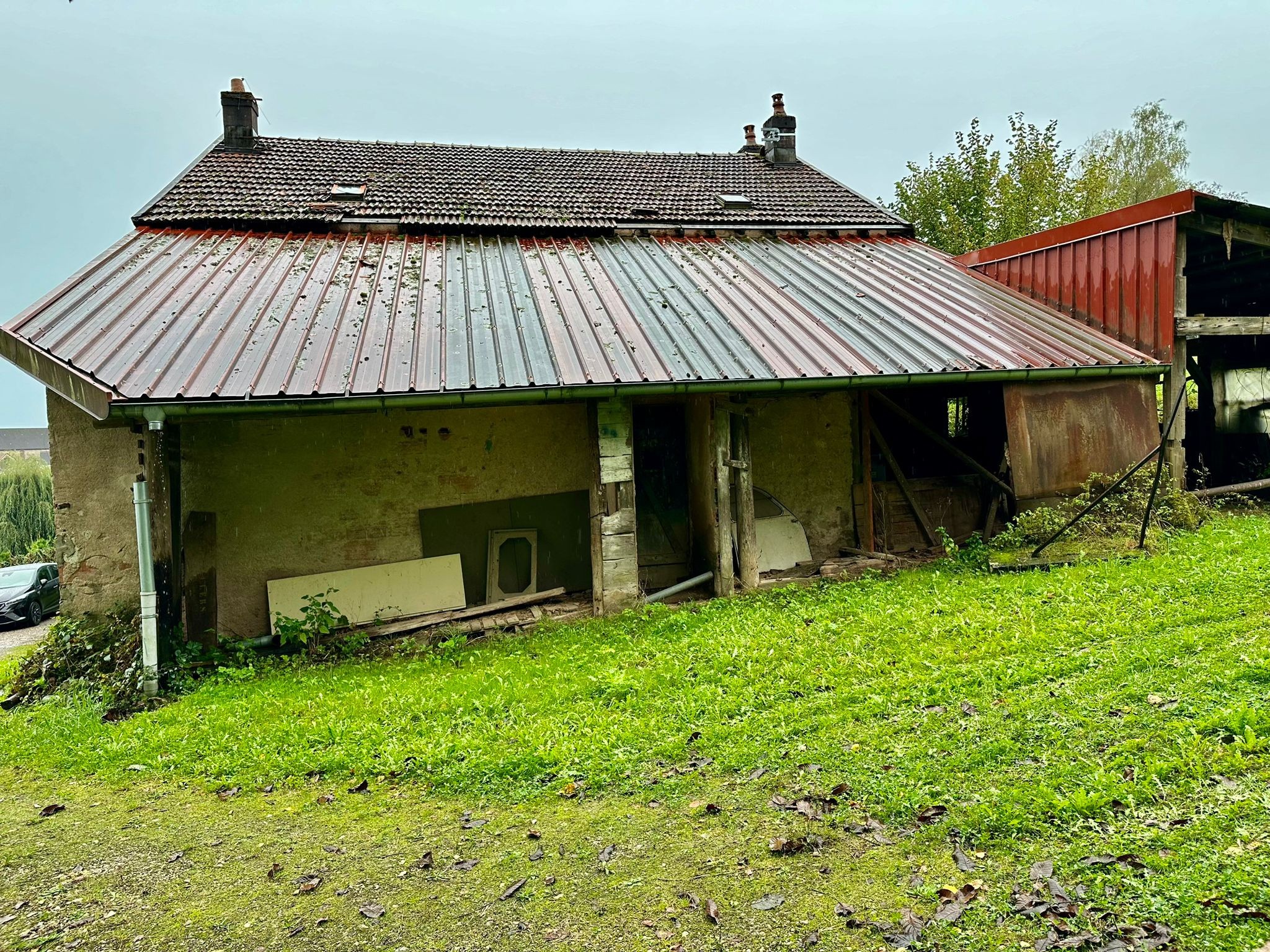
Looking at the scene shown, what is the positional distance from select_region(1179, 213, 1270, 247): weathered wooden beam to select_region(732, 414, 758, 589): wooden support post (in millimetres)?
5564

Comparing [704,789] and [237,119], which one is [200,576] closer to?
[704,789]

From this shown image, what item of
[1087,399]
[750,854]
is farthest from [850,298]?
[750,854]

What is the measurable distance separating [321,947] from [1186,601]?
588cm

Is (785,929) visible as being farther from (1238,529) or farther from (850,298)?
(850,298)

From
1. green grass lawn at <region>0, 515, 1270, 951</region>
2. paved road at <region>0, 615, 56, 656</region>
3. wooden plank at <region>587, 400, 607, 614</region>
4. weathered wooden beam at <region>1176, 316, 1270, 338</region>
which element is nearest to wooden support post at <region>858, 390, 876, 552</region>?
green grass lawn at <region>0, 515, 1270, 951</region>

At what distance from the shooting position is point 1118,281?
9.13 m

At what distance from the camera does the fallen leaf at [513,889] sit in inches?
122

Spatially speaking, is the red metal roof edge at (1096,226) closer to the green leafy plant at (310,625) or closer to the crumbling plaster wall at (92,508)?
the green leafy plant at (310,625)

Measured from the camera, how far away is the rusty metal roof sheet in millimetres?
10531

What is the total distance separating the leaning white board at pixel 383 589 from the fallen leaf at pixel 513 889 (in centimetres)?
519

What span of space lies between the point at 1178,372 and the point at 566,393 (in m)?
7.12

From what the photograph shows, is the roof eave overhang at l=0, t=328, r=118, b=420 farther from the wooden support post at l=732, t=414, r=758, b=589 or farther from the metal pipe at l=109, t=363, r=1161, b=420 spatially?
the wooden support post at l=732, t=414, r=758, b=589

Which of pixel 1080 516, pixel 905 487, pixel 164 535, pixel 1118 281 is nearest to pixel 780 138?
pixel 1118 281

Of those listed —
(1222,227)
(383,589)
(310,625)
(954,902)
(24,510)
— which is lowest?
(954,902)
